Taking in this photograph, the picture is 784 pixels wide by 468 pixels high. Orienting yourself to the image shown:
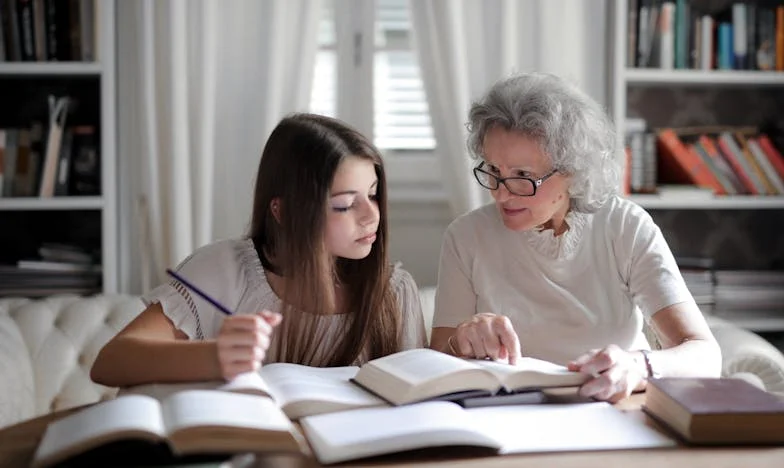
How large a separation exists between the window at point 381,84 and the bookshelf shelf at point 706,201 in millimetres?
654

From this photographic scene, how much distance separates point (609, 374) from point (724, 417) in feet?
0.71

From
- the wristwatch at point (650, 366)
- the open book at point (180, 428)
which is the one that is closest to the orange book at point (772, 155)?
the wristwatch at point (650, 366)

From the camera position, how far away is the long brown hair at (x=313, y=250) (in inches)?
59.8

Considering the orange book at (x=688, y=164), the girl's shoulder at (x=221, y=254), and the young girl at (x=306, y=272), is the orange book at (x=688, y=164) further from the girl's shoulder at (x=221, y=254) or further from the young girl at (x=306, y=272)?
the girl's shoulder at (x=221, y=254)

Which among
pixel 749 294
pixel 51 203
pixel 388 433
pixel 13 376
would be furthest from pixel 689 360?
pixel 51 203

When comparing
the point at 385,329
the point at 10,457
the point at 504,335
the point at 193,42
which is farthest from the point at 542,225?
the point at 193,42

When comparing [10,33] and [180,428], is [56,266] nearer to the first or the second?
[10,33]

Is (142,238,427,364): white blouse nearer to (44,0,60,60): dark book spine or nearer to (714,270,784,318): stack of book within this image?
(44,0,60,60): dark book spine

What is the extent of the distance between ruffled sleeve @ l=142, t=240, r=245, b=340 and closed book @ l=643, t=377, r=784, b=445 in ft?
2.54

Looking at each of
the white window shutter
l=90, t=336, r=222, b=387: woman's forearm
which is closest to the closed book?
l=90, t=336, r=222, b=387: woman's forearm

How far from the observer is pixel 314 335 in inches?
64.7

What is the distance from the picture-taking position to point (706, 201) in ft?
9.39

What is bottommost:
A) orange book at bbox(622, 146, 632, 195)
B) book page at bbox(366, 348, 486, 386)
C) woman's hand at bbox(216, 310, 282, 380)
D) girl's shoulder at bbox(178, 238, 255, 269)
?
book page at bbox(366, 348, 486, 386)

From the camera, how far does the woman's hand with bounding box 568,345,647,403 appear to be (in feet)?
4.12
